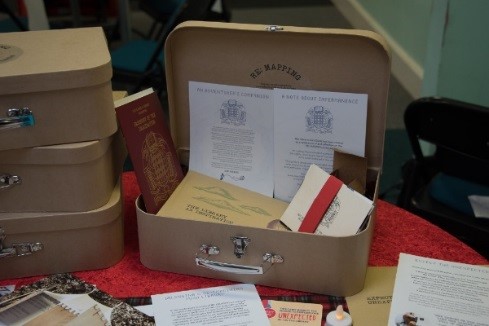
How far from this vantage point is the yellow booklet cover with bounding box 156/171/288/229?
1186mm

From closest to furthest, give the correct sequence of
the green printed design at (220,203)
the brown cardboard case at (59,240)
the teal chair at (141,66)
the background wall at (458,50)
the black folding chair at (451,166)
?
1. the brown cardboard case at (59,240)
2. the green printed design at (220,203)
3. the black folding chair at (451,166)
4. the background wall at (458,50)
5. the teal chair at (141,66)

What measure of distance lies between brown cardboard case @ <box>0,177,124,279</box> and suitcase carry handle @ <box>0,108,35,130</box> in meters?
0.17

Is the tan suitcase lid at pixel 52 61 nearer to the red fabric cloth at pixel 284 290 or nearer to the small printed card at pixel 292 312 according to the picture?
the red fabric cloth at pixel 284 290

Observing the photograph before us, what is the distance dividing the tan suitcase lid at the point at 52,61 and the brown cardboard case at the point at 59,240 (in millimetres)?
239

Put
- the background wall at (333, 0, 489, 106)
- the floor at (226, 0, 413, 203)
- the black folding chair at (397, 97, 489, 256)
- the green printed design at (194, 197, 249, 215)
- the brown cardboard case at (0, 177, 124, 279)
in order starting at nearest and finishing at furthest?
the brown cardboard case at (0, 177, 124, 279) → the green printed design at (194, 197, 249, 215) → the black folding chair at (397, 97, 489, 256) → the background wall at (333, 0, 489, 106) → the floor at (226, 0, 413, 203)

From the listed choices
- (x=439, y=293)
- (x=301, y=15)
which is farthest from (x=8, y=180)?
(x=301, y=15)

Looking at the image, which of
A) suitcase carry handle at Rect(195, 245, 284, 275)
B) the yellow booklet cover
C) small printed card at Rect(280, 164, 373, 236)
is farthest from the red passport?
small printed card at Rect(280, 164, 373, 236)

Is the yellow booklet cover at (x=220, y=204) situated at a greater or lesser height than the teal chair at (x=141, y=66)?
greater

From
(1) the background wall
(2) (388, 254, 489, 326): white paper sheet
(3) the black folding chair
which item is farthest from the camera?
(1) the background wall

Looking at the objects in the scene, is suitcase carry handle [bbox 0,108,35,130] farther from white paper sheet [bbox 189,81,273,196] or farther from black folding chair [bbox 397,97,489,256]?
black folding chair [bbox 397,97,489,256]

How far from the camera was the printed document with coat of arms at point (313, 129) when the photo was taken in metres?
1.19

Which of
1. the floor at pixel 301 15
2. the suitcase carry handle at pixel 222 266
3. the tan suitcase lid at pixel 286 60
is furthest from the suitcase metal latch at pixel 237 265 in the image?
the floor at pixel 301 15

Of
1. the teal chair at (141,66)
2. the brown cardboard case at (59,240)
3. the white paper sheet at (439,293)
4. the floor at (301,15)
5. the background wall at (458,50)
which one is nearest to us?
the white paper sheet at (439,293)

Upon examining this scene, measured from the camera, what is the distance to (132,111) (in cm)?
114
